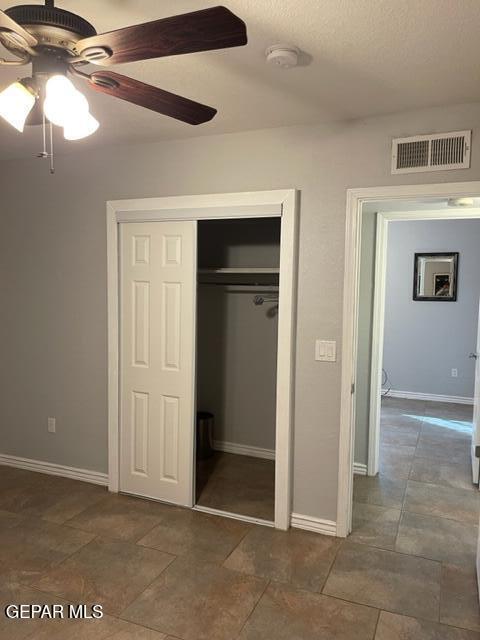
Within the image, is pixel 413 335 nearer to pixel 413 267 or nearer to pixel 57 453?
pixel 413 267

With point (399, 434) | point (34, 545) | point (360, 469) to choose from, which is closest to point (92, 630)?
point (34, 545)

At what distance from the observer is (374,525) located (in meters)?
3.10

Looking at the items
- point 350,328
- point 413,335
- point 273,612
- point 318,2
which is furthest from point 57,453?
point 413,335

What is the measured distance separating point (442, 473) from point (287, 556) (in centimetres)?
189

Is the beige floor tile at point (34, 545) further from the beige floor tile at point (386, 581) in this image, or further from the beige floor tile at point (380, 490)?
the beige floor tile at point (380, 490)

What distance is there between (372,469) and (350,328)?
1664 millimetres

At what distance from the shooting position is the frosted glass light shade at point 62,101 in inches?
54.4

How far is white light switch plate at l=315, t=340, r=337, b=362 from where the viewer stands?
2.88 m

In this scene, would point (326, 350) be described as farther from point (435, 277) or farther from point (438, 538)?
point (435, 277)

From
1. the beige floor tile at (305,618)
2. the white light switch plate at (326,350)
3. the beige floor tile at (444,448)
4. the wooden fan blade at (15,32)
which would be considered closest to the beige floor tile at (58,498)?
the beige floor tile at (305,618)

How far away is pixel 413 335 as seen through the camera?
661cm

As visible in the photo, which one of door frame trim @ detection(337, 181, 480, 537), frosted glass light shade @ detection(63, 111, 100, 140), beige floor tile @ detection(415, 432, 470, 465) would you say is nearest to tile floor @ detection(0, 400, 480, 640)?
door frame trim @ detection(337, 181, 480, 537)

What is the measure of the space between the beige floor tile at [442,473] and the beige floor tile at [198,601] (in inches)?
77.7

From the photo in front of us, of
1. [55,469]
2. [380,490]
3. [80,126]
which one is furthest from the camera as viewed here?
[55,469]
